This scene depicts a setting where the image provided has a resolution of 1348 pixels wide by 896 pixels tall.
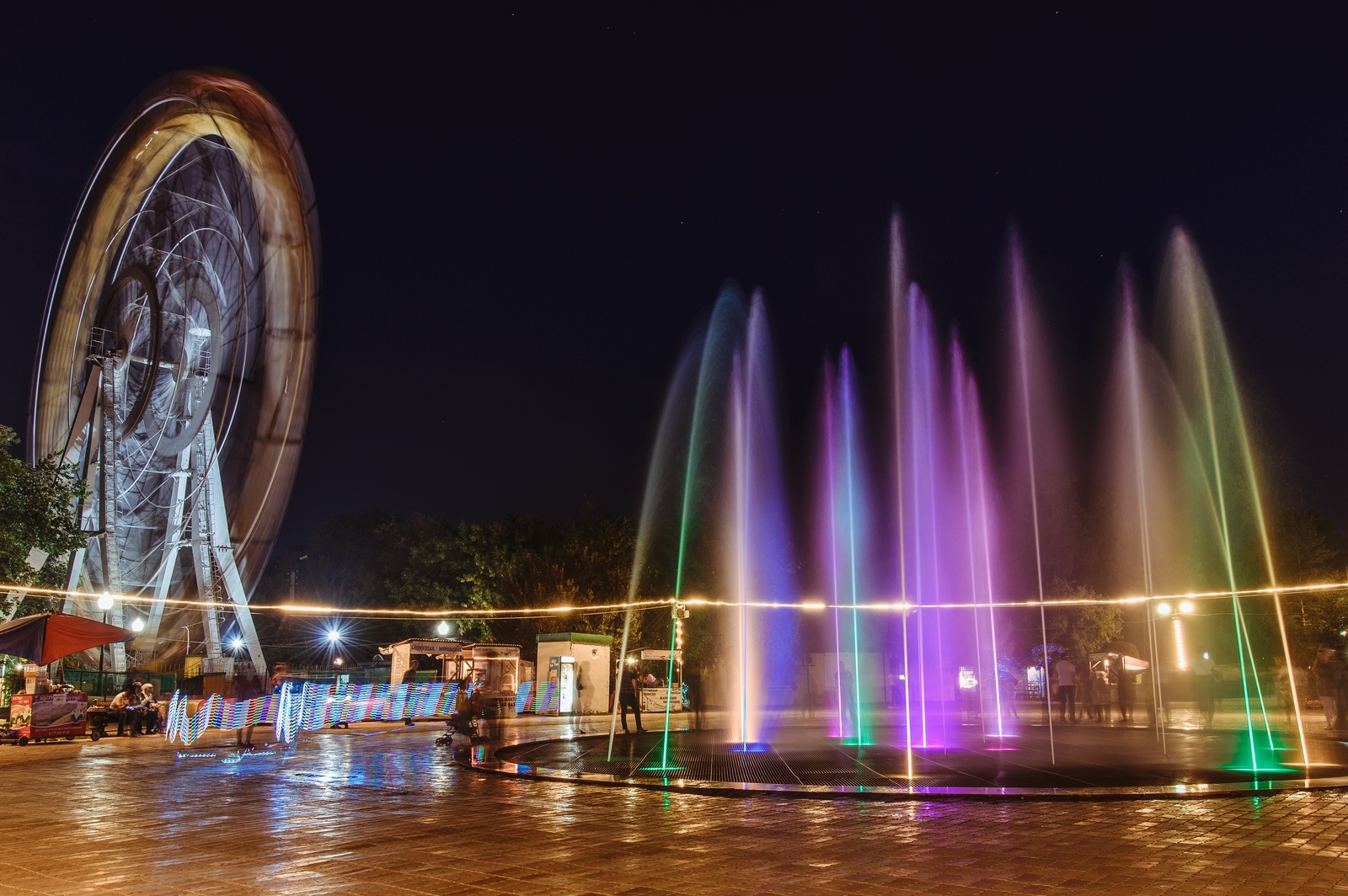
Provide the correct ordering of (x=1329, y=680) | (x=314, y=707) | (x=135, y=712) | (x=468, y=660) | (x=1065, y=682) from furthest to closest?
(x=468, y=660) < (x=314, y=707) < (x=1065, y=682) < (x=135, y=712) < (x=1329, y=680)

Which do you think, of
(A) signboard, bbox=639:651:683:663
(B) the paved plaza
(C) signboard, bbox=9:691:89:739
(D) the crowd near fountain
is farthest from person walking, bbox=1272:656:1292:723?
(C) signboard, bbox=9:691:89:739

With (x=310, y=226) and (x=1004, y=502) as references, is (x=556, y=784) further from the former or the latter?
(x=1004, y=502)

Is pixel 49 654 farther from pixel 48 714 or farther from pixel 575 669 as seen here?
pixel 575 669

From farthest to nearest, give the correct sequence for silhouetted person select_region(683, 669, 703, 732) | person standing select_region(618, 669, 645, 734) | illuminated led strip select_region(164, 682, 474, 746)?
1. silhouetted person select_region(683, 669, 703, 732)
2. person standing select_region(618, 669, 645, 734)
3. illuminated led strip select_region(164, 682, 474, 746)

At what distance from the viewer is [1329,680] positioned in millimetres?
17828

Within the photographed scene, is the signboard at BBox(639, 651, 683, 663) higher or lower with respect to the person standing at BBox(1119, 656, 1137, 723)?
higher

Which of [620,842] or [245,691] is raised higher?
[245,691]

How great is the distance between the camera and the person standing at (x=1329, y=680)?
17.7 m

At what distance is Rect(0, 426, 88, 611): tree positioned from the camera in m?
22.1

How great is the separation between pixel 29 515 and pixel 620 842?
2125 cm

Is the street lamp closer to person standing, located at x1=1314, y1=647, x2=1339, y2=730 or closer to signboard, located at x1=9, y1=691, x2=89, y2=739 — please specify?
person standing, located at x1=1314, y1=647, x2=1339, y2=730

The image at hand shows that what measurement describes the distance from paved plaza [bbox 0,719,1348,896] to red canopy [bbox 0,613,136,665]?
23.6ft

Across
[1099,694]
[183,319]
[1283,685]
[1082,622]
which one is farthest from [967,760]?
[1283,685]

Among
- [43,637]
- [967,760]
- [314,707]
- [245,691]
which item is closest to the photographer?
[967,760]
